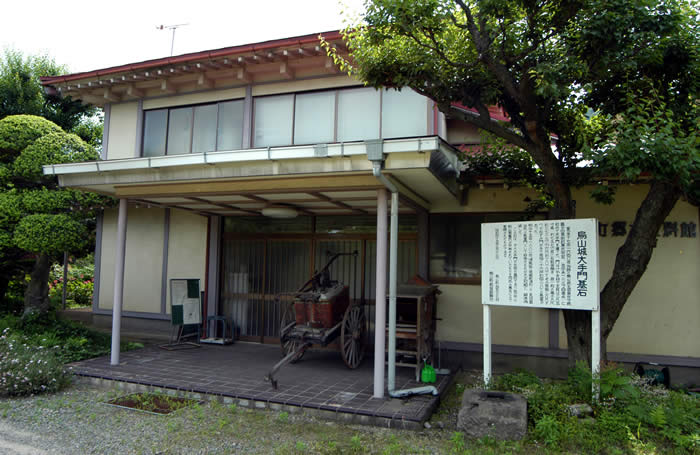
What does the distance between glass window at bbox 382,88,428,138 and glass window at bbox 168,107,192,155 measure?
4080 millimetres

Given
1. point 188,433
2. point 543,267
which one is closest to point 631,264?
point 543,267

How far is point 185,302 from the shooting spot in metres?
8.62

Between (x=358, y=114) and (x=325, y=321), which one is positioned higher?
(x=358, y=114)

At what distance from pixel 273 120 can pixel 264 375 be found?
4.57m

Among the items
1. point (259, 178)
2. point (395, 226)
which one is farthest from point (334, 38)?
point (395, 226)

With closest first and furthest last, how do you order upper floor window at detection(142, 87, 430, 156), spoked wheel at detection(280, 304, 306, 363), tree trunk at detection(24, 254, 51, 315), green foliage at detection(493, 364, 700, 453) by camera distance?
1. green foliage at detection(493, 364, 700, 453)
2. spoked wheel at detection(280, 304, 306, 363)
3. upper floor window at detection(142, 87, 430, 156)
4. tree trunk at detection(24, 254, 51, 315)

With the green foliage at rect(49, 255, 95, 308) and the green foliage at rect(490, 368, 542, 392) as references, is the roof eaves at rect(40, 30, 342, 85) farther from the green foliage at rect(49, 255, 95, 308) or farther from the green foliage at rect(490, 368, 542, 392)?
the green foliage at rect(49, 255, 95, 308)

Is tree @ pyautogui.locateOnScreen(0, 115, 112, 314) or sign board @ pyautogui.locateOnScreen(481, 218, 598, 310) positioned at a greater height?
tree @ pyautogui.locateOnScreen(0, 115, 112, 314)

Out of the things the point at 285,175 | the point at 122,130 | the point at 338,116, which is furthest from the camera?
the point at 122,130

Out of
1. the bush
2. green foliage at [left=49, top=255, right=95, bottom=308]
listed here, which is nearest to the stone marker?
the bush

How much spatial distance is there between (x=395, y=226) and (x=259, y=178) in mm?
1875

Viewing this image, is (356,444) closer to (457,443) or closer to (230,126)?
(457,443)

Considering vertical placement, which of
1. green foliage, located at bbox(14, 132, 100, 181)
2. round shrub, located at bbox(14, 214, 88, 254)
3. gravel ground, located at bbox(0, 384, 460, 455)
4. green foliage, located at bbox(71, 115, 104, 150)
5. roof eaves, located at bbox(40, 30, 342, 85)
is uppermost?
roof eaves, located at bbox(40, 30, 342, 85)

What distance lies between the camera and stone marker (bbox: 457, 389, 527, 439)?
441 centimetres
